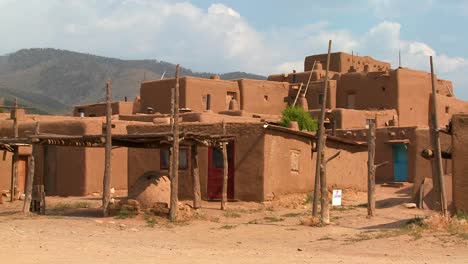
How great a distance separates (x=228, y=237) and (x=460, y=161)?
552 centimetres

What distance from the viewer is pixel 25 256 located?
11.7 m

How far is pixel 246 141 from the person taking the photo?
→ 21.7 metres

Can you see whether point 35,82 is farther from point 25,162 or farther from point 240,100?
point 25,162

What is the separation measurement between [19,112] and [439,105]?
2257 cm

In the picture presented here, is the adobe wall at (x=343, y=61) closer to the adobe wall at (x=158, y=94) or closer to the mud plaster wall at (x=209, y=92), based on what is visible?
the mud plaster wall at (x=209, y=92)

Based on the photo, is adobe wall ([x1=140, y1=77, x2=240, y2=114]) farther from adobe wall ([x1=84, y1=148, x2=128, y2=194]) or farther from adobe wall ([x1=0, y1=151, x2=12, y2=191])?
adobe wall ([x1=0, y1=151, x2=12, y2=191])

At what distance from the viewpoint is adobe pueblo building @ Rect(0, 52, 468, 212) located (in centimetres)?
2162

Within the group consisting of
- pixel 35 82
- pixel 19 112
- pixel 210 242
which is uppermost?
pixel 35 82

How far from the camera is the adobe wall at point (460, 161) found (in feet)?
52.1

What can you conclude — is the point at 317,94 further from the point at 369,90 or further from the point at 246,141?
the point at 246,141

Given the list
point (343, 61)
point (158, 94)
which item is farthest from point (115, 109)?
→ point (343, 61)

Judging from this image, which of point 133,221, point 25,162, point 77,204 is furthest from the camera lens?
point 25,162

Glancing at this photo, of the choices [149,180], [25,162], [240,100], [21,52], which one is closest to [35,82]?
[21,52]

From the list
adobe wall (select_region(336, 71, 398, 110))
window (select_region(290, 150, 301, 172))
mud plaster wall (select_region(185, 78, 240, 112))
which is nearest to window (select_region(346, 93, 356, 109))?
adobe wall (select_region(336, 71, 398, 110))
